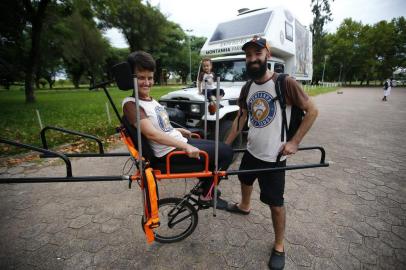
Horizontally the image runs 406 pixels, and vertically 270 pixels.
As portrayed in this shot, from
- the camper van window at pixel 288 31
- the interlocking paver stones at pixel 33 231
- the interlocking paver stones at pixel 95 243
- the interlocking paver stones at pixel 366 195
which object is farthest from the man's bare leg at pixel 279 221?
the camper van window at pixel 288 31

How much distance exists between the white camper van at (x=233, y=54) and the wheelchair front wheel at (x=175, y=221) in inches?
82.3

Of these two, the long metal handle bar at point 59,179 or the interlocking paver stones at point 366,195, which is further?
the interlocking paver stones at point 366,195

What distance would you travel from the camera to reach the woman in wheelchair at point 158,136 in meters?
1.80

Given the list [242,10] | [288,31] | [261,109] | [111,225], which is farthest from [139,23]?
[261,109]

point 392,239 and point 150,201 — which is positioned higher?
point 150,201

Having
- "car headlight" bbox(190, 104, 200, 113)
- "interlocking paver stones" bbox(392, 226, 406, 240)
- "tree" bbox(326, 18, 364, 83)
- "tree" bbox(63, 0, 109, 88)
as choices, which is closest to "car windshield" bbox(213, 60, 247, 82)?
"car headlight" bbox(190, 104, 200, 113)

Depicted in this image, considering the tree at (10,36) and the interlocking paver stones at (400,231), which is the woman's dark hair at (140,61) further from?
the tree at (10,36)

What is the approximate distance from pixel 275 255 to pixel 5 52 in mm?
20772

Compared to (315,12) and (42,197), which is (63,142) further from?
(315,12)

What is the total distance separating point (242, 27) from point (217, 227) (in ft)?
18.1

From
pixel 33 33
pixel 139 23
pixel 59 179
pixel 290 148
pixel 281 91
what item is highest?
pixel 139 23

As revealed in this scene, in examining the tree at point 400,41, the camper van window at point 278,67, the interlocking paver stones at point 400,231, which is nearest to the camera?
the interlocking paver stones at point 400,231

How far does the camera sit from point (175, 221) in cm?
256

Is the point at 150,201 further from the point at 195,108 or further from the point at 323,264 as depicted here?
the point at 195,108
